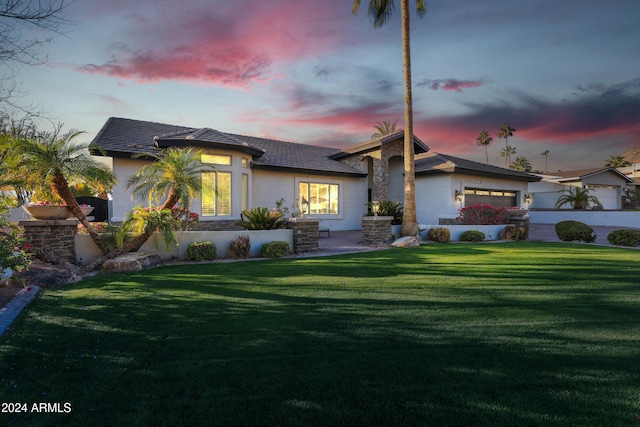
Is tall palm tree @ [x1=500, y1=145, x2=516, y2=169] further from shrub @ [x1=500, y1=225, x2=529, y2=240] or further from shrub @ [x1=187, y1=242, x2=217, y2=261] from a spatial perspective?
shrub @ [x1=187, y1=242, x2=217, y2=261]

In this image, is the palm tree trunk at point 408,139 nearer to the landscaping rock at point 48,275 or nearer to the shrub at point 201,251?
the shrub at point 201,251

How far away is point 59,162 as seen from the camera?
7789 millimetres

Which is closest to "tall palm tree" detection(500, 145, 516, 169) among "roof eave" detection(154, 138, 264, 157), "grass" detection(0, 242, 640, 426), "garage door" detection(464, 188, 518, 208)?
"garage door" detection(464, 188, 518, 208)

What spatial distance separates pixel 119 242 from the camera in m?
8.55

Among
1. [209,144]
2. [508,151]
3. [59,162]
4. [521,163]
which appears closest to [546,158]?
[521,163]

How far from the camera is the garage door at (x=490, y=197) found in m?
20.8

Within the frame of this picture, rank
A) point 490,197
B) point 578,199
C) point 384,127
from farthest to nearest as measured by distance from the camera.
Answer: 1. point 384,127
2. point 578,199
3. point 490,197

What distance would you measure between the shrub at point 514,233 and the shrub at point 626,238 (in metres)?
3.32

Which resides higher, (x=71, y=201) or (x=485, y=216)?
(x=71, y=201)

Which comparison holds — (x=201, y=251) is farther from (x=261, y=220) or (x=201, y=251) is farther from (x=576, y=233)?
(x=576, y=233)

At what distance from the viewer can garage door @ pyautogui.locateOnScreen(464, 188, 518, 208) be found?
2083cm

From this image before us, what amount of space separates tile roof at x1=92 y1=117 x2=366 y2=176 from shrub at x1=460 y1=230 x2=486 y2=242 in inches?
285

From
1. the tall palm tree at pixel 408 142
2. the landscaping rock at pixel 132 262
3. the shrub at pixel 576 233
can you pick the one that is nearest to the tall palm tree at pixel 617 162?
the shrub at pixel 576 233

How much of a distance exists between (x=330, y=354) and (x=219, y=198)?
11.8 meters
